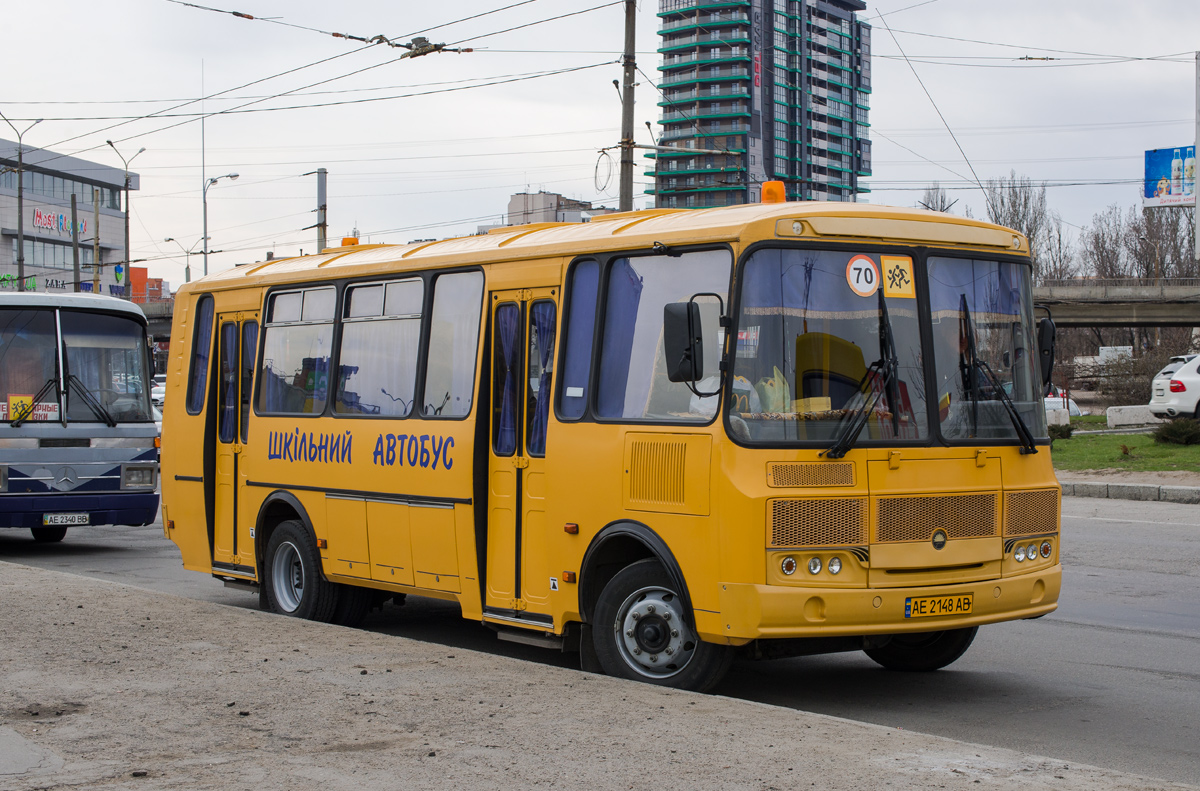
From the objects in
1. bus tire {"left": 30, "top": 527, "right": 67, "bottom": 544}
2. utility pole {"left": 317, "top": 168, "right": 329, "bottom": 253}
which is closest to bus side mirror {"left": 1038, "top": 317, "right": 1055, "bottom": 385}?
bus tire {"left": 30, "top": 527, "right": 67, "bottom": 544}

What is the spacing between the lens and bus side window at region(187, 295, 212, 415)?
37.9 ft

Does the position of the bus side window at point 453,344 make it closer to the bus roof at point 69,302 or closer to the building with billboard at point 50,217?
the bus roof at point 69,302

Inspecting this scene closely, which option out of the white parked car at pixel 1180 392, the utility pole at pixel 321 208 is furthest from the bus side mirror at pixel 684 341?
the utility pole at pixel 321 208

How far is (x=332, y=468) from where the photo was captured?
9.91 m

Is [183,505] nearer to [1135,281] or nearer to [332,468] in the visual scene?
[332,468]

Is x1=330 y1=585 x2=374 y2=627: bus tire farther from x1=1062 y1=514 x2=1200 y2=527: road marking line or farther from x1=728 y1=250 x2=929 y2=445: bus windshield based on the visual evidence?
x1=1062 y1=514 x2=1200 y2=527: road marking line

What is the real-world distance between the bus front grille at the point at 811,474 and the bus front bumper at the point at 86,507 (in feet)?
37.4

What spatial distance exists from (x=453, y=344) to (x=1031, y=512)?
3835 mm

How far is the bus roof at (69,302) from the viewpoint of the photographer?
1584cm

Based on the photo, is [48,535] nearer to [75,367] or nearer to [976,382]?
[75,367]

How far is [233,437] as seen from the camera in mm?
11172

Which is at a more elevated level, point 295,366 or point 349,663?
point 295,366

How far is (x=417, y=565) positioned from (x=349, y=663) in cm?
174

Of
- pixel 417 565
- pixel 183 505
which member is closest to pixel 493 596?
pixel 417 565
